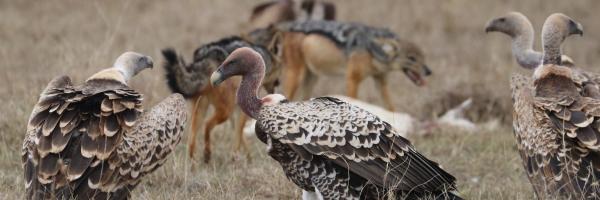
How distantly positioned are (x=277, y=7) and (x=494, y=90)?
10.2 ft

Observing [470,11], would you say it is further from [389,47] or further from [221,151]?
[221,151]

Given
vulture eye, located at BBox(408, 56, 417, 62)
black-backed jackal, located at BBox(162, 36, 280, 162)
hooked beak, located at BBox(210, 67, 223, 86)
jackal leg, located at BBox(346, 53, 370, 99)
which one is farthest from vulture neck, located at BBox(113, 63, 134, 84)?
vulture eye, located at BBox(408, 56, 417, 62)

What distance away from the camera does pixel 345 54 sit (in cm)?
1148

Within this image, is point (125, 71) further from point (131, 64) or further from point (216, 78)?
point (216, 78)

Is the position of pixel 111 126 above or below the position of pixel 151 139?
above

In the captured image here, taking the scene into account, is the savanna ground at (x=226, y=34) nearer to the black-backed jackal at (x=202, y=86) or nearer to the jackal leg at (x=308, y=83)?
the black-backed jackal at (x=202, y=86)

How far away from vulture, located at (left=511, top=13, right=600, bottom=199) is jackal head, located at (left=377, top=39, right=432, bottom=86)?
397 cm

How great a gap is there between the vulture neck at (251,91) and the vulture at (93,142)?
1.47 feet

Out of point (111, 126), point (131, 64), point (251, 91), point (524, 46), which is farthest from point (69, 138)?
point (524, 46)

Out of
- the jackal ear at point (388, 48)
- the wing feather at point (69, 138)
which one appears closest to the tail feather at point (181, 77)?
the wing feather at point (69, 138)

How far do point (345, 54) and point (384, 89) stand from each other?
1.89 feet

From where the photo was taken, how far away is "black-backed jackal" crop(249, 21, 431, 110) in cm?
1138

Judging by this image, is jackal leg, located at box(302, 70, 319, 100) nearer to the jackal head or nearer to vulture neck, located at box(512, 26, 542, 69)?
the jackal head

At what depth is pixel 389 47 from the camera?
1144 cm
